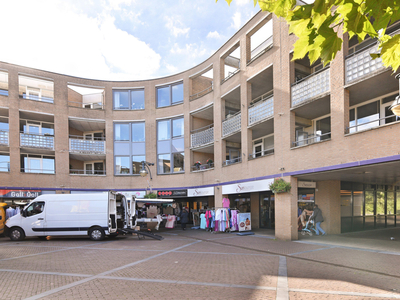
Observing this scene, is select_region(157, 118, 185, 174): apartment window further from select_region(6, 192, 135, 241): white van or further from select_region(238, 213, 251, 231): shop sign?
select_region(6, 192, 135, 241): white van

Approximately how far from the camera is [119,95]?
26125 millimetres

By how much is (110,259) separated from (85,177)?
16.4 meters

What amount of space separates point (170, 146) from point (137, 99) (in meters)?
5.64

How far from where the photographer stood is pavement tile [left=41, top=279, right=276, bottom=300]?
5789 millimetres

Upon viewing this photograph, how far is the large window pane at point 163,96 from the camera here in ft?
83.0

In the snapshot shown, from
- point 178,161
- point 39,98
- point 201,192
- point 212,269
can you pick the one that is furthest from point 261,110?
point 39,98

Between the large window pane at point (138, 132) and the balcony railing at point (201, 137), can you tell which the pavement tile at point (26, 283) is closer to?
the balcony railing at point (201, 137)

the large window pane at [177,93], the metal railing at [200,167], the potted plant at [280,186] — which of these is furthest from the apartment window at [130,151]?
the potted plant at [280,186]

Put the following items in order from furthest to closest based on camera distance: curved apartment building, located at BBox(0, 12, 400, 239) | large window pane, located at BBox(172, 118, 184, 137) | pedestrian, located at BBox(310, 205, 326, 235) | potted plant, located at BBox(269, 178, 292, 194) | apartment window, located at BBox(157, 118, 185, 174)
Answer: large window pane, located at BBox(172, 118, 184, 137)
apartment window, located at BBox(157, 118, 185, 174)
pedestrian, located at BBox(310, 205, 326, 235)
potted plant, located at BBox(269, 178, 292, 194)
curved apartment building, located at BBox(0, 12, 400, 239)

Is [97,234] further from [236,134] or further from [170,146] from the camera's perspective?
[170,146]

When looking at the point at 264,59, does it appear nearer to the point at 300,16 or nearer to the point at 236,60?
the point at 236,60

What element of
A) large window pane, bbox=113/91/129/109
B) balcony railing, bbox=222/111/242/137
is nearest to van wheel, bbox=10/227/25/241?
balcony railing, bbox=222/111/242/137

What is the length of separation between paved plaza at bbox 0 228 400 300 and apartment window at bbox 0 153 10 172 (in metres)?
12.4

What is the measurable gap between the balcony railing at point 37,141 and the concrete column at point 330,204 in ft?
68.6
